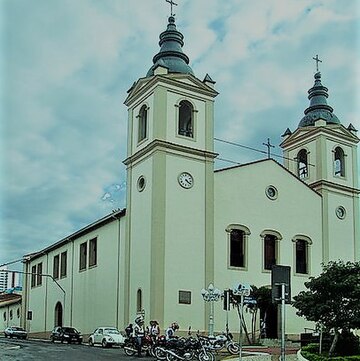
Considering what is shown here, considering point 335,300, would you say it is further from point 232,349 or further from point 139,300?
point 139,300

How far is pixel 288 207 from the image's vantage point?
4128 cm

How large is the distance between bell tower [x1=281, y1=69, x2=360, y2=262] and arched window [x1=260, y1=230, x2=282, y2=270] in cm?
392

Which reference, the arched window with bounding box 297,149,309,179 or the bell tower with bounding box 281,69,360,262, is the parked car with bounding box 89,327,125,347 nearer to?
the bell tower with bounding box 281,69,360,262

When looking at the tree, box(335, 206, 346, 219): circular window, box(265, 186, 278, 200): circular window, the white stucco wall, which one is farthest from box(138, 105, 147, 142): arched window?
the tree

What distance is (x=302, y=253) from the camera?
41.7 metres

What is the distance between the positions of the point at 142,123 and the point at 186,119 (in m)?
2.69

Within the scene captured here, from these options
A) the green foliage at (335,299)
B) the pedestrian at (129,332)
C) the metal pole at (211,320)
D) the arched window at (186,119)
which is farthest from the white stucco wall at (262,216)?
the green foliage at (335,299)

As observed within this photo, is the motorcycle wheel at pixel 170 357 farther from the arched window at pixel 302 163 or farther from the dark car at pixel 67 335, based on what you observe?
the arched window at pixel 302 163

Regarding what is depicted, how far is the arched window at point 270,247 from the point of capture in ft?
130

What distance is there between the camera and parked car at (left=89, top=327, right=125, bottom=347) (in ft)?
115

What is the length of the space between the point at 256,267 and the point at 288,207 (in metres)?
4.67

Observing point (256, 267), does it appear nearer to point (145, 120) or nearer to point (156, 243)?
point (156, 243)

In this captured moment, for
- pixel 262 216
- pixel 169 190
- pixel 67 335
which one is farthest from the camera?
pixel 67 335

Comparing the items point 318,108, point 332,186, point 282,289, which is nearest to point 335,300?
point 282,289
